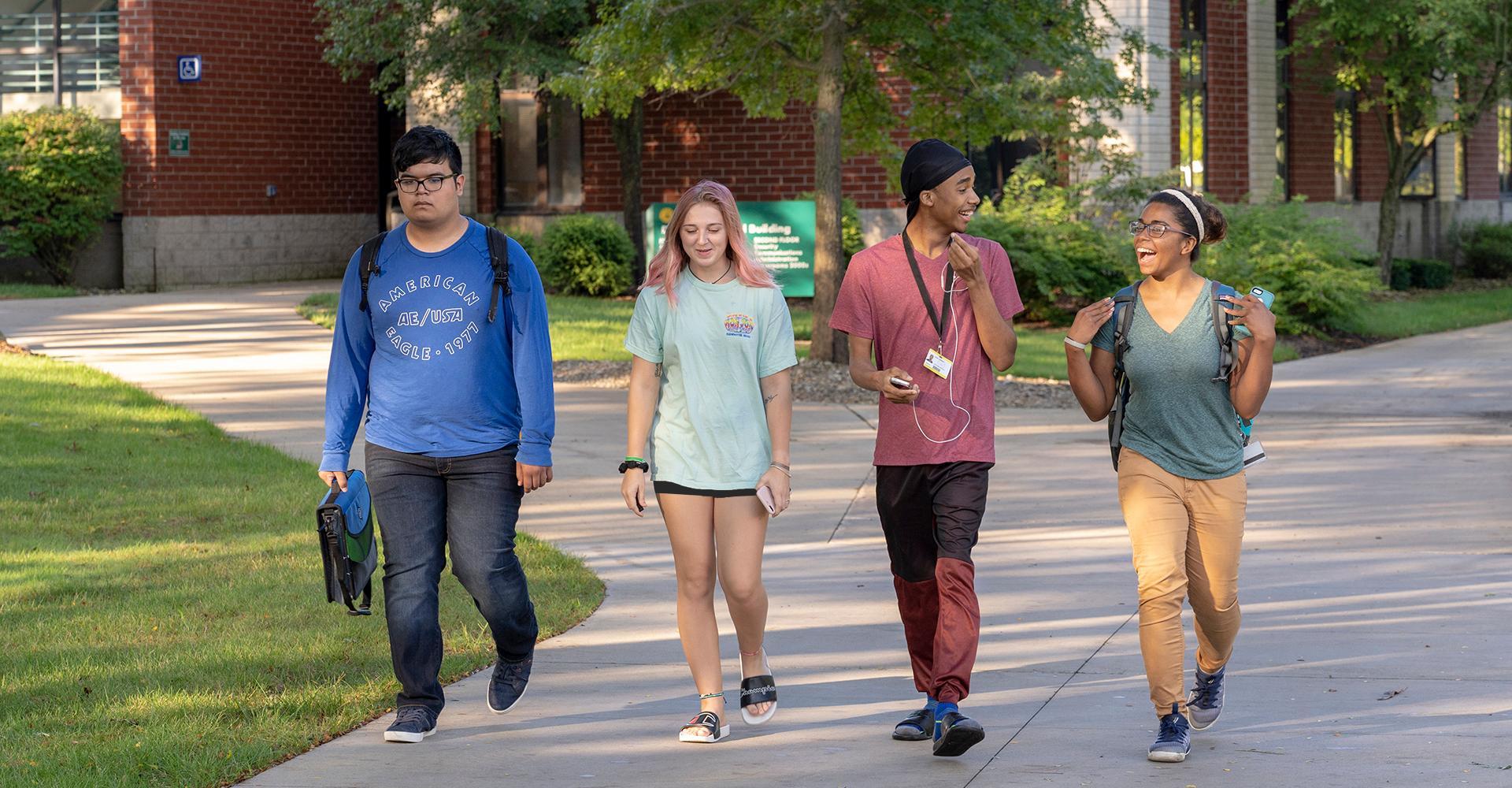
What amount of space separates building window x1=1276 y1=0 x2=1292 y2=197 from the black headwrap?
978 inches

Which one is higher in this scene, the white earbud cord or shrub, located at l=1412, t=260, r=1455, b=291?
shrub, located at l=1412, t=260, r=1455, b=291

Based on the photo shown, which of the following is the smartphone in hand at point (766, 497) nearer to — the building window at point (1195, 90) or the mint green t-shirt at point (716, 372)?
the mint green t-shirt at point (716, 372)

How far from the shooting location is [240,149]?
27766 millimetres

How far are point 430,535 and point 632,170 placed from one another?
2071cm

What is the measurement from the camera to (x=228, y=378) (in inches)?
595

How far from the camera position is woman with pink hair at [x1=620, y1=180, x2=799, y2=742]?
5.34 m

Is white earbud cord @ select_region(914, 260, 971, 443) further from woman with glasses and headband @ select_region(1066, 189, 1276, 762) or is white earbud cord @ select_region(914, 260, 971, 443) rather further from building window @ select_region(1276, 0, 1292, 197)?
building window @ select_region(1276, 0, 1292, 197)

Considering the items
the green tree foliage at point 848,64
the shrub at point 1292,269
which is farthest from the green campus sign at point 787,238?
the shrub at point 1292,269

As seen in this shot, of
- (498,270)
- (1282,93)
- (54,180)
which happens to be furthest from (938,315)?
(1282,93)

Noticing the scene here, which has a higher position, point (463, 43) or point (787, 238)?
point (463, 43)

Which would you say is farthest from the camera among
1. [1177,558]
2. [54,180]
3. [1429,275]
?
[1429,275]

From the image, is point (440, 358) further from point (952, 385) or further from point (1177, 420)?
point (1177, 420)

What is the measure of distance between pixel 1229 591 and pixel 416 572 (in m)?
2.46

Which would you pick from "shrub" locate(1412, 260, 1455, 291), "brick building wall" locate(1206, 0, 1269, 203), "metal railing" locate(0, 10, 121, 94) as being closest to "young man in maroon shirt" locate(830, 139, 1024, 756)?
"brick building wall" locate(1206, 0, 1269, 203)
